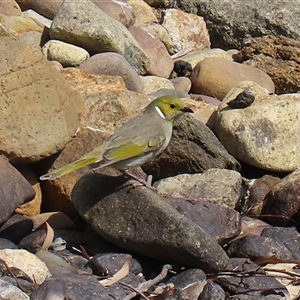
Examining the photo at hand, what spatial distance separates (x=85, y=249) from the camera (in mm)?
7242

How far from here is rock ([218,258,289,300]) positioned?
6.54 metres

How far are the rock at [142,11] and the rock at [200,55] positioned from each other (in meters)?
1.03

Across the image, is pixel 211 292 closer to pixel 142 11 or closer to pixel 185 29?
pixel 185 29

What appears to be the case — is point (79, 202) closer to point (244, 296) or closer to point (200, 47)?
point (244, 296)

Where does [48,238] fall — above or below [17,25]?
above

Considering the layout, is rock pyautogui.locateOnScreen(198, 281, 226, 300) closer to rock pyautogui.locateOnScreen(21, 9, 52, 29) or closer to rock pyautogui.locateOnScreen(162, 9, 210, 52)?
rock pyautogui.locateOnScreen(21, 9, 52, 29)

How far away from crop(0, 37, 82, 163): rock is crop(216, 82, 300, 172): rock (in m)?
1.68

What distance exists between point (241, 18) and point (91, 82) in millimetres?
4419

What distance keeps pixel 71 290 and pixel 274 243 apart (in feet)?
6.59

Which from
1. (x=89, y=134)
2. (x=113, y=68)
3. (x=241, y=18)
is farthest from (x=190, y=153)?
(x=241, y=18)

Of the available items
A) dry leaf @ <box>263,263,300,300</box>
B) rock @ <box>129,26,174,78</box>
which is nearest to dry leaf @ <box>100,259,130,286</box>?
dry leaf @ <box>263,263,300,300</box>

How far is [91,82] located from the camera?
9445 millimetres

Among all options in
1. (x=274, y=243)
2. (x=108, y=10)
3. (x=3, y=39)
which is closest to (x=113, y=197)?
(x=274, y=243)

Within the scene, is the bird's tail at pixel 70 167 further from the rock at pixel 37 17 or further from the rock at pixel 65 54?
the rock at pixel 37 17
